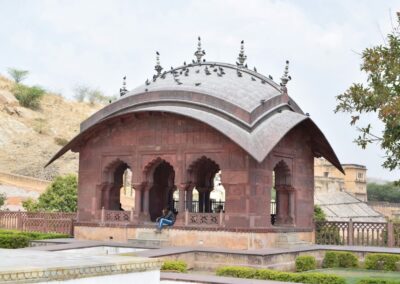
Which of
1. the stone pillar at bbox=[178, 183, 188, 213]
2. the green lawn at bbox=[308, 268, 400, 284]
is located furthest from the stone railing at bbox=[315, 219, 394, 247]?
the stone pillar at bbox=[178, 183, 188, 213]

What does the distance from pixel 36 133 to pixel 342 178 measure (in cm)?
3251

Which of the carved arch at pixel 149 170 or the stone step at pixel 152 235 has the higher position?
the carved arch at pixel 149 170

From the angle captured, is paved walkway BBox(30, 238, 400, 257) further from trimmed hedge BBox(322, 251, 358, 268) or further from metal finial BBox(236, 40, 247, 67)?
metal finial BBox(236, 40, 247, 67)

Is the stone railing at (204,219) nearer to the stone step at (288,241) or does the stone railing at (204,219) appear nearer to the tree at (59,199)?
the stone step at (288,241)

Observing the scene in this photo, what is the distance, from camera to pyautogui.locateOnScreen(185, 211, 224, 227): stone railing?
52.4 ft

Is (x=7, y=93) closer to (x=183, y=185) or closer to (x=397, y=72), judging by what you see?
(x=183, y=185)

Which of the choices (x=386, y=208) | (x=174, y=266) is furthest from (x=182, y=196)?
(x=386, y=208)

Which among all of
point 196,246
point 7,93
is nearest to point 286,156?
point 196,246

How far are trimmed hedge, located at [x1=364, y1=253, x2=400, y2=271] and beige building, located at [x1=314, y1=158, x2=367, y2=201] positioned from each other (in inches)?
1938

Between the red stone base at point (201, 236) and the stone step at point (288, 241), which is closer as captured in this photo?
the red stone base at point (201, 236)

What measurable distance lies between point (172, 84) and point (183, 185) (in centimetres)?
322

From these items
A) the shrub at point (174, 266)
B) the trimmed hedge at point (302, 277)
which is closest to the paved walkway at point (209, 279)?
the shrub at point (174, 266)

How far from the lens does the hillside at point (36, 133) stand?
5047cm

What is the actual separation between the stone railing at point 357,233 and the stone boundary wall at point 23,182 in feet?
96.1
